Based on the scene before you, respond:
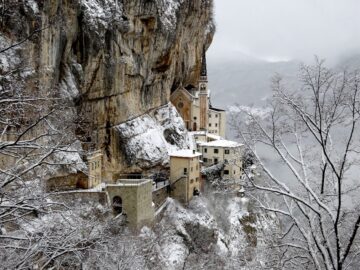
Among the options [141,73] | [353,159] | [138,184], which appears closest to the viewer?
[353,159]

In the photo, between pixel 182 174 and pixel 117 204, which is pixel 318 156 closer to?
pixel 117 204

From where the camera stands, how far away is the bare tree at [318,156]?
10.0 metres

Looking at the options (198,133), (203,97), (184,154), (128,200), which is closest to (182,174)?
(184,154)

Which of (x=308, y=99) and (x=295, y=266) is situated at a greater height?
(x=308, y=99)

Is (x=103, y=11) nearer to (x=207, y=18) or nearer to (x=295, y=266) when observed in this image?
(x=207, y=18)

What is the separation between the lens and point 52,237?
898 centimetres

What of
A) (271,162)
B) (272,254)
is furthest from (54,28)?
(272,254)

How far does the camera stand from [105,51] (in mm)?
40094

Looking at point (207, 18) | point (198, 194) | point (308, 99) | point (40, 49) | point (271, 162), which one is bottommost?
point (198, 194)

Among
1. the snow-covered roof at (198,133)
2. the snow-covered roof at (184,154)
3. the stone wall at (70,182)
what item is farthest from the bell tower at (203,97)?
the stone wall at (70,182)

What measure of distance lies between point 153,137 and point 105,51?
10546mm

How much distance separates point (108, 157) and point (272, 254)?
32.3 metres

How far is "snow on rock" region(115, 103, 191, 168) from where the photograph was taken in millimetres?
43375

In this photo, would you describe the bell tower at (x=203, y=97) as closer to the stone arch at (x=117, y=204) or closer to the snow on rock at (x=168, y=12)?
the snow on rock at (x=168, y=12)
